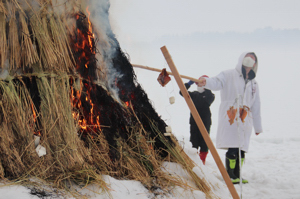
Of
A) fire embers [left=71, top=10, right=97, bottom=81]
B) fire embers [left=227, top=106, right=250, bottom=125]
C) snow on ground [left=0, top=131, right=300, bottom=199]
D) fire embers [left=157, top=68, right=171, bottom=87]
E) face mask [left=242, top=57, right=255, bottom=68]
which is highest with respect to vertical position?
face mask [left=242, top=57, right=255, bottom=68]

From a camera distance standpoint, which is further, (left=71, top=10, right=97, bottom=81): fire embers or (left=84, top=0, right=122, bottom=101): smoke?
(left=84, top=0, right=122, bottom=101): smoke

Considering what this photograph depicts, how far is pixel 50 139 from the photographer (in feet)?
7.45

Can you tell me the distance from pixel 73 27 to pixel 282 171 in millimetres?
3686

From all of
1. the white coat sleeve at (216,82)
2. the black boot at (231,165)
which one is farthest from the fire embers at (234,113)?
the black boot at (231,165)

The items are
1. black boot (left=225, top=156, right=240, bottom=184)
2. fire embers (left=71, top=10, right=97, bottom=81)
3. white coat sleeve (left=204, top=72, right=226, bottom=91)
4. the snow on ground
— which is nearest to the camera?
the snow on ground

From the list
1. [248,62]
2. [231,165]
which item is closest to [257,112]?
[248,62]

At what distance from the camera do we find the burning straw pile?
2.19 meters

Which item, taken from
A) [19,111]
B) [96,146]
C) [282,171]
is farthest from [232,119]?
[19,111]

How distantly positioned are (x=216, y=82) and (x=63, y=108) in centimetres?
216

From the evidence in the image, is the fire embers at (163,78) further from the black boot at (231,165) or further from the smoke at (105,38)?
the black boot at (231,165)

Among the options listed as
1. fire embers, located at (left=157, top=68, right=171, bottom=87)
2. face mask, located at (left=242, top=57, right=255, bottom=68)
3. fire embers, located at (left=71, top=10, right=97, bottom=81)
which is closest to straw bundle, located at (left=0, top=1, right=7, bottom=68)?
fire embers, located at (left=71, top=10, right=97, bottom=81)

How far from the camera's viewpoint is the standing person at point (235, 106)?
380 centimetres

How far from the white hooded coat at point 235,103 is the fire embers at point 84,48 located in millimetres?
1837

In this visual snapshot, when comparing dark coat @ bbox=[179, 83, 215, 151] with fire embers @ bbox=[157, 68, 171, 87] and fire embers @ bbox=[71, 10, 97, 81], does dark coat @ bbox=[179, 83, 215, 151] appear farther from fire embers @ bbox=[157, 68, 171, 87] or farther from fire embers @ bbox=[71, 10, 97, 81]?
fire embers @ bbox=[71, 10, 97, 81]
